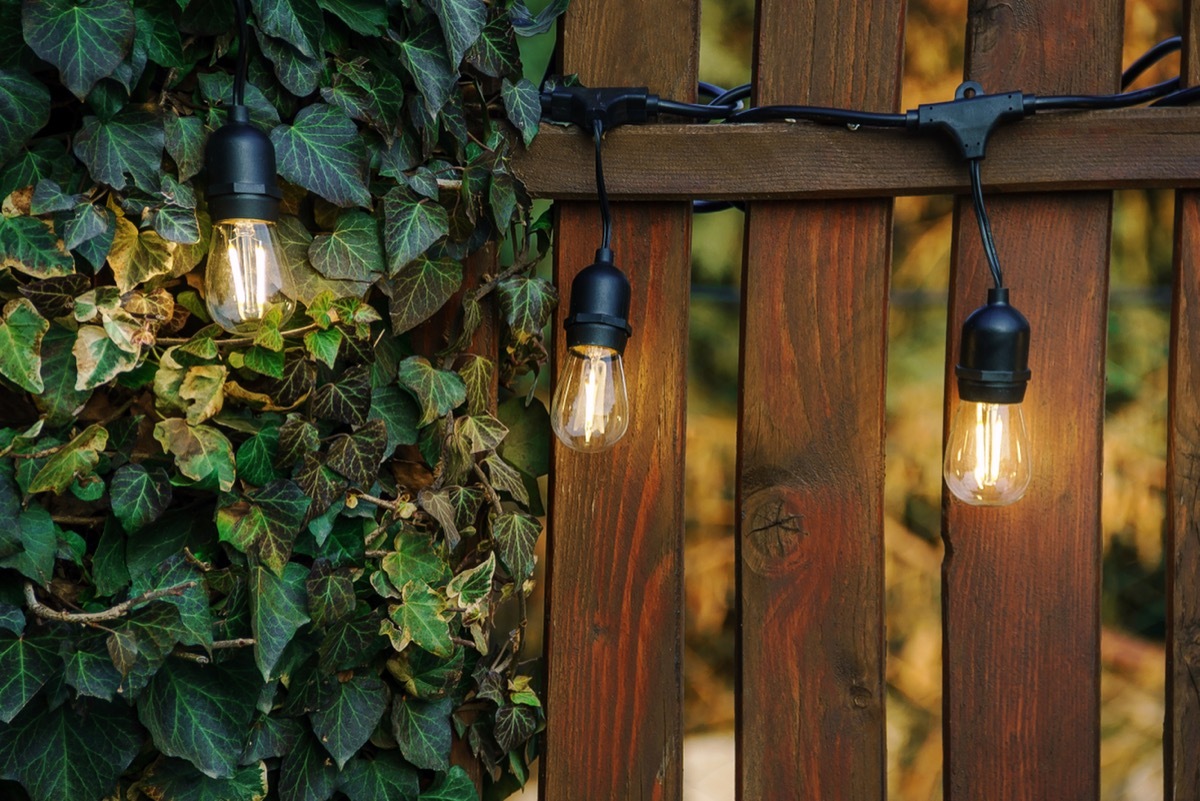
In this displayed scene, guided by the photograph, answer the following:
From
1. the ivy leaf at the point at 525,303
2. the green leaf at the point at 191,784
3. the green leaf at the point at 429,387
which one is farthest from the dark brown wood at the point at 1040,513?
the green leaf at the point at 191,784

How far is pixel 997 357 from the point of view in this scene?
3.53 ft

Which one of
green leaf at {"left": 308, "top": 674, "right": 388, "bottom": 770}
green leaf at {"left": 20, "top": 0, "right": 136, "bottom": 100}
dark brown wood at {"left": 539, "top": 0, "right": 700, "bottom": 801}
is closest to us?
green leaf at {"left": 20, "top": 0, "right": 136, "bottom": 100}

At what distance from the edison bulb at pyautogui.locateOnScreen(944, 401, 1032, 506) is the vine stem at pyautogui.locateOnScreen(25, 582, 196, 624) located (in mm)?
809

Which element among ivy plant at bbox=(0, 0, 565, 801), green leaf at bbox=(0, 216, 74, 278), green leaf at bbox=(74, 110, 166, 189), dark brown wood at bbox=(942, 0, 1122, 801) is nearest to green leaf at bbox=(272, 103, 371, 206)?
ivy plant at bbox=(0, 0, 565, 801)

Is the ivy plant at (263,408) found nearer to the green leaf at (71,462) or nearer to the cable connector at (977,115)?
the green leaf at (71,462)

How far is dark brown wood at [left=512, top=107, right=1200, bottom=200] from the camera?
3.78 feet

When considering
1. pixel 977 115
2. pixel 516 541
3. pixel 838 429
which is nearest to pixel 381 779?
pixel 516 541

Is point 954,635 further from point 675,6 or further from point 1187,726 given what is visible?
point 675,6

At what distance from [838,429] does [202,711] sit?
771mm

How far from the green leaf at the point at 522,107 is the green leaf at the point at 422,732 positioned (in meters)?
0.66

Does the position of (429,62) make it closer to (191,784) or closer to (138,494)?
(138,494)

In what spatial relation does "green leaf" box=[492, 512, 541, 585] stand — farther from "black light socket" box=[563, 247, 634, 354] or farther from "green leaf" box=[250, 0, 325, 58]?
"green leaf" box=[250, 0, 325, 58]

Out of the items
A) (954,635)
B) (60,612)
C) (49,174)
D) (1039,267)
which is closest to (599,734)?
(954,635)

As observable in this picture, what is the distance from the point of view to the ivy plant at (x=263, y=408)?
Answer: 100 centimetres
